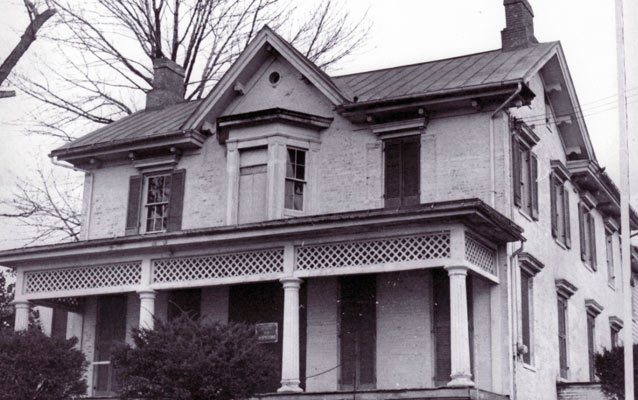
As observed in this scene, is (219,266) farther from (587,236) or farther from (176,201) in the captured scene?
(587,236)

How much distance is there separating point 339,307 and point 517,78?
5888mm

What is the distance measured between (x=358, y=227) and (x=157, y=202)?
6947 mm

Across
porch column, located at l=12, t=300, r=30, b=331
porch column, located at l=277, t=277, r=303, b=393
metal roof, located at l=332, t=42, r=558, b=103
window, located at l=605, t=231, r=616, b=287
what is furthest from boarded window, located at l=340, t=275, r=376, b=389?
window, located at l=605, t=231, r=616, b=287

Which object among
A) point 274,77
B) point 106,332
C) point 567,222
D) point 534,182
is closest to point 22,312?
point 106,332

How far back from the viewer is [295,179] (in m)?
21.2

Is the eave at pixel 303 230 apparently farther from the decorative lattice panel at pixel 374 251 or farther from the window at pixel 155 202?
the window at pixel 155 202

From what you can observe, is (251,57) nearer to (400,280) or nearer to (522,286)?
(400,280)

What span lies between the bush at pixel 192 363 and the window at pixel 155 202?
632 cm

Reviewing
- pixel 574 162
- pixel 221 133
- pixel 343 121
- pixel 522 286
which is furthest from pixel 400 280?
pixel 574 162

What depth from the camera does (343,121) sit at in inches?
842

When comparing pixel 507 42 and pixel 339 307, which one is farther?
pixel 507 42

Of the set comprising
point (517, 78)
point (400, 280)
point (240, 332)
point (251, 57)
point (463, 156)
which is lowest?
point (240, 332)

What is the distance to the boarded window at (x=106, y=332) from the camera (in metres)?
22.1

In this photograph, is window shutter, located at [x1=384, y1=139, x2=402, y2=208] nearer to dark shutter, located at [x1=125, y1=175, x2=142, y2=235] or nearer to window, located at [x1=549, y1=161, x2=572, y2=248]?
window, located at [x1=549, y1=161, x2=572, y2=248]
